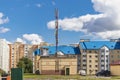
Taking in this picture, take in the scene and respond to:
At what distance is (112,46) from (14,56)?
6982cm

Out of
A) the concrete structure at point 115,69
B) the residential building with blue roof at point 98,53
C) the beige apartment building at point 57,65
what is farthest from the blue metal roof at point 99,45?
the concrete structure at point 115,69

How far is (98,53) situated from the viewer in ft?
460

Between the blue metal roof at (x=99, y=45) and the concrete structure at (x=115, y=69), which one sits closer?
the concrete structure at (x=115, y=69)

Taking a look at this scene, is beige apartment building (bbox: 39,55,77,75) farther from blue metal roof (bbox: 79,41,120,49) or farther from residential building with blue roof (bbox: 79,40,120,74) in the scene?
blue metal roof (bbox: 79,41,120,49)

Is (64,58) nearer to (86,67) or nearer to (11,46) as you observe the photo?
(86,67)

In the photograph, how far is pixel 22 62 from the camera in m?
141

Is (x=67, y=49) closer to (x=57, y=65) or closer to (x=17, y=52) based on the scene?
(x=57, y=65)

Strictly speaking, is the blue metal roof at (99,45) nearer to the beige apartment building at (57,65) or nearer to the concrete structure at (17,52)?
the beige apartment building at (57,65)

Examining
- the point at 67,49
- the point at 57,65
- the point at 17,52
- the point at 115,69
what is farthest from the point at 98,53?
the point at 17,52

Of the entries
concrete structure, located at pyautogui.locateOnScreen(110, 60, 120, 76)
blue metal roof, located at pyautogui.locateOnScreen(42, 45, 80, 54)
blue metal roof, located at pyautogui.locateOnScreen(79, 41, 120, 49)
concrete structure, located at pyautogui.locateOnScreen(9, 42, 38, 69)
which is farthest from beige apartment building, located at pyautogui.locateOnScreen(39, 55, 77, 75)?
concrete structure, located at pyautogui.locateOnScreen(9, 42, 38, 69)

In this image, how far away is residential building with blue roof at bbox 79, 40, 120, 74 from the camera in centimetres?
13938

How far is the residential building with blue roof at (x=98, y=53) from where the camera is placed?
139 metres

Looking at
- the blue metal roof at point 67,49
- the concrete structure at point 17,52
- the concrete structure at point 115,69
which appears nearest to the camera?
the concrete structure at point 115,69

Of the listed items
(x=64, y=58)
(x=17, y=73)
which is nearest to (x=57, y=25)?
(x=64, y=58)
